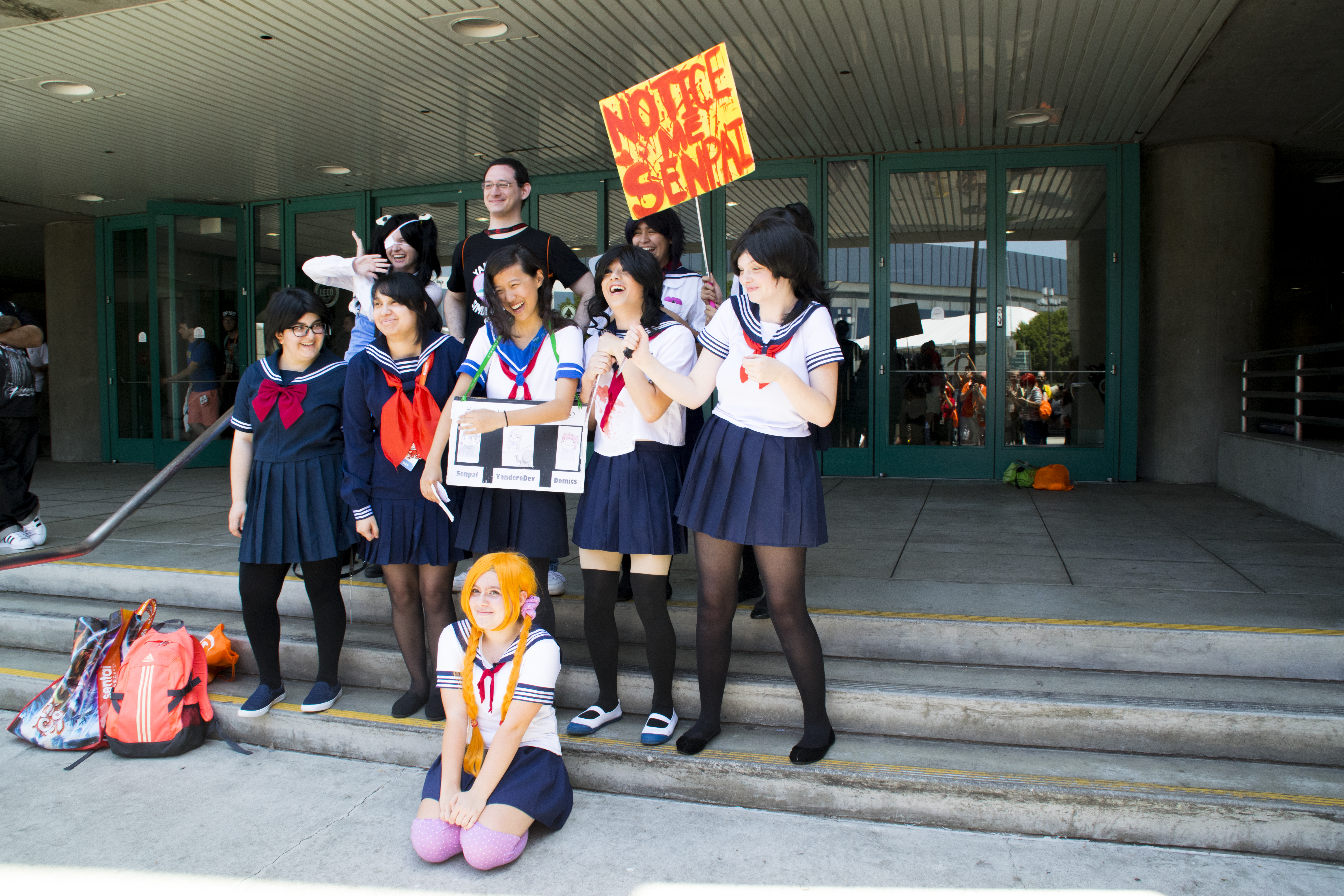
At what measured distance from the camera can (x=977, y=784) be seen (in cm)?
271

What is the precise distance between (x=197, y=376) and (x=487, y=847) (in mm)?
9827

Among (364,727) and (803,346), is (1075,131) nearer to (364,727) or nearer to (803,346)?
(803,346)

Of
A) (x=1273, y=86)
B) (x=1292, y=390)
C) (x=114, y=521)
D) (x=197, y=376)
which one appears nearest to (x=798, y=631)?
(x=114, y=521)

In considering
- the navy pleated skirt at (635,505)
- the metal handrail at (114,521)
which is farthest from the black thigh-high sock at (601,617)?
the metal handrail at (114,521)

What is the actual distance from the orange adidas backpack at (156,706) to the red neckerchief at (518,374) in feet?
5.72

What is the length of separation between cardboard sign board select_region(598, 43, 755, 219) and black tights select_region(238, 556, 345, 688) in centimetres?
187

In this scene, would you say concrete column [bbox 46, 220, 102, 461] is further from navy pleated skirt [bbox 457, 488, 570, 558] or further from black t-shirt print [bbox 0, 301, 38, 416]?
navy pleated skirt [bbox 457, 488, 570, 558]

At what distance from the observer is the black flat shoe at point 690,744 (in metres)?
2.95

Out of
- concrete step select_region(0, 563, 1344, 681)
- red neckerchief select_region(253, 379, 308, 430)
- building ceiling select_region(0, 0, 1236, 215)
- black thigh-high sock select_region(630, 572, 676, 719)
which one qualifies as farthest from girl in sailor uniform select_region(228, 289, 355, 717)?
building ceiling select_region(0, 0, 1236, 215)

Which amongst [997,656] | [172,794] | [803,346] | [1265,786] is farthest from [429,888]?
[1265,786]

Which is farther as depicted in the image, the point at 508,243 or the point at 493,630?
the point at 508,243

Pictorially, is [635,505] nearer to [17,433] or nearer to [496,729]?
[496,729]

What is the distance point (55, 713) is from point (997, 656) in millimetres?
3753

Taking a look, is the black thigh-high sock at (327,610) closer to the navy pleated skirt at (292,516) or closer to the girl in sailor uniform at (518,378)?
the navy pleated skirt at (292,516)
